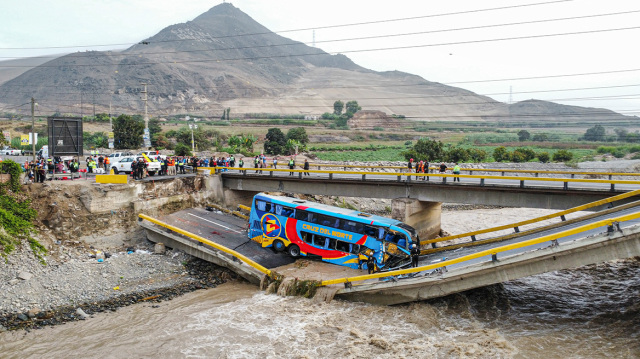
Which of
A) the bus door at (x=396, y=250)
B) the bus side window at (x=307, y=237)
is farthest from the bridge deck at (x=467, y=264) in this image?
the bus door at (x=396, y=250)

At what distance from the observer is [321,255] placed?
2669 centimetres

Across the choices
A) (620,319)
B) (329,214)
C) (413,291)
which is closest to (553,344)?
(620,319)

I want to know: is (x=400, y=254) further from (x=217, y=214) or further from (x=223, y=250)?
(x=217, y=214)

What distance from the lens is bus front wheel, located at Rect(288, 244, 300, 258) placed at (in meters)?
27.6

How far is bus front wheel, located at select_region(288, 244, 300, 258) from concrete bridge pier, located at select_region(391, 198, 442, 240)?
8.84 metres

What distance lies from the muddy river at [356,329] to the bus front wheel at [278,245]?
4063mm

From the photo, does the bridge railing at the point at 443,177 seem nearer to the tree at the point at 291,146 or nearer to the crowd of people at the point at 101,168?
the crowd of people at the point at 101,168

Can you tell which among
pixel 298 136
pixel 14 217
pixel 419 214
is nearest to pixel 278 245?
pixel 419 214

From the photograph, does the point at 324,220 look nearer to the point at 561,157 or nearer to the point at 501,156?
the point at 501,156

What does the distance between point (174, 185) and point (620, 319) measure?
29890 mm

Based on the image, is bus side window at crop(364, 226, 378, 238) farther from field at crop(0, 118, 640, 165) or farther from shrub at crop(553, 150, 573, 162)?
shrub at crop(553, 150, 573, 162)

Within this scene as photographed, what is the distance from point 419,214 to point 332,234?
1124cm

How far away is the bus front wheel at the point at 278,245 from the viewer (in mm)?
28255

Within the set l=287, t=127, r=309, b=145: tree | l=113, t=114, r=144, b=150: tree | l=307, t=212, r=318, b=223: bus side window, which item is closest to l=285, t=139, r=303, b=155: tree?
l=287, t=127, r=309, b=145: tree
